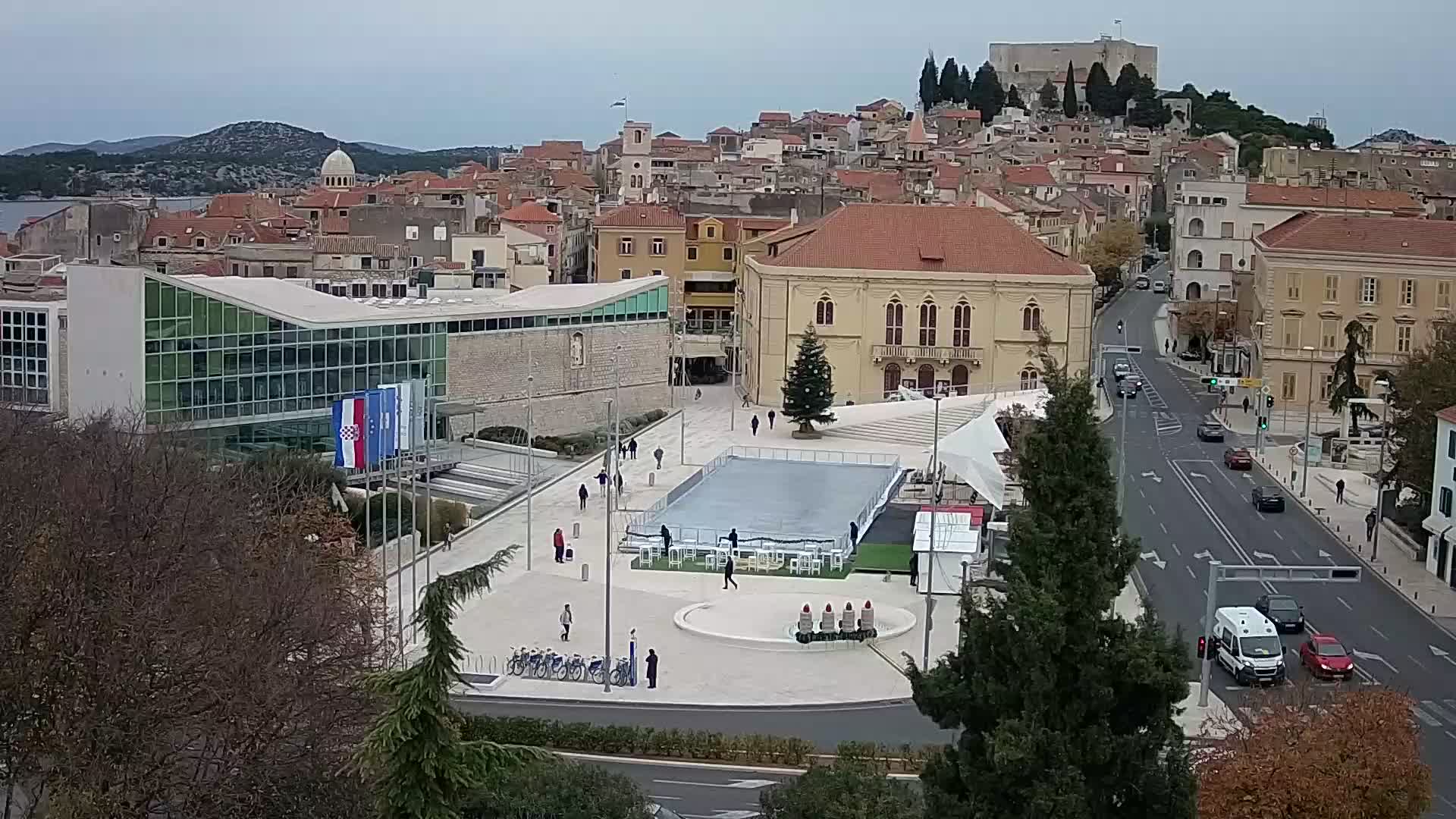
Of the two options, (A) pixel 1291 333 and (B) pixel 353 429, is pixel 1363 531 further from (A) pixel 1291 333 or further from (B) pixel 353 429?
(B) pixel 353 429

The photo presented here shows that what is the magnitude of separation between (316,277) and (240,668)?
1644 inches

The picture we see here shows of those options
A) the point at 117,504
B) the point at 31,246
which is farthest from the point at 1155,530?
the point at 31,246

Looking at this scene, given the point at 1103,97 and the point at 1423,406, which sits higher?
the point at 1103,97

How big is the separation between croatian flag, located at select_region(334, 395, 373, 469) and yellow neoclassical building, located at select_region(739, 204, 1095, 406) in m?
29.1

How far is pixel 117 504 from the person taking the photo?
73.8ft

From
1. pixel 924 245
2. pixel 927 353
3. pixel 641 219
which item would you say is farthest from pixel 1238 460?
pixel 641 219

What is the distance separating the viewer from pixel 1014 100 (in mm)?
177500

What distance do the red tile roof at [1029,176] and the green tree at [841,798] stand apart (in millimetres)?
88211

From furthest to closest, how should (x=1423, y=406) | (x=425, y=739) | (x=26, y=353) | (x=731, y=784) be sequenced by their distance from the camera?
(x=26, y=353), (x=1423, y=406), (x=731, y=784), (x=425, y=739)

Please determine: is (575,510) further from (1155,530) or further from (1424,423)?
(1424,423)

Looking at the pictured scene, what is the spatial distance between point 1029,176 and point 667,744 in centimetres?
8716

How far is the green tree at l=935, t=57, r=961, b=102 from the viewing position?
A: 7205 inches

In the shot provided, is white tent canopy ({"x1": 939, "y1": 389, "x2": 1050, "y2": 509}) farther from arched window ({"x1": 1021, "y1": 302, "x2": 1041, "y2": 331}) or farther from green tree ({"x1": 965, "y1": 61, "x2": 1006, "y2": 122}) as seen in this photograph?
green tree ({"x1": 965, "y1": 61, "x2": 1006, "y2": 122})

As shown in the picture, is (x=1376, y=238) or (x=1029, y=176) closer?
(x=1376, y=238)
